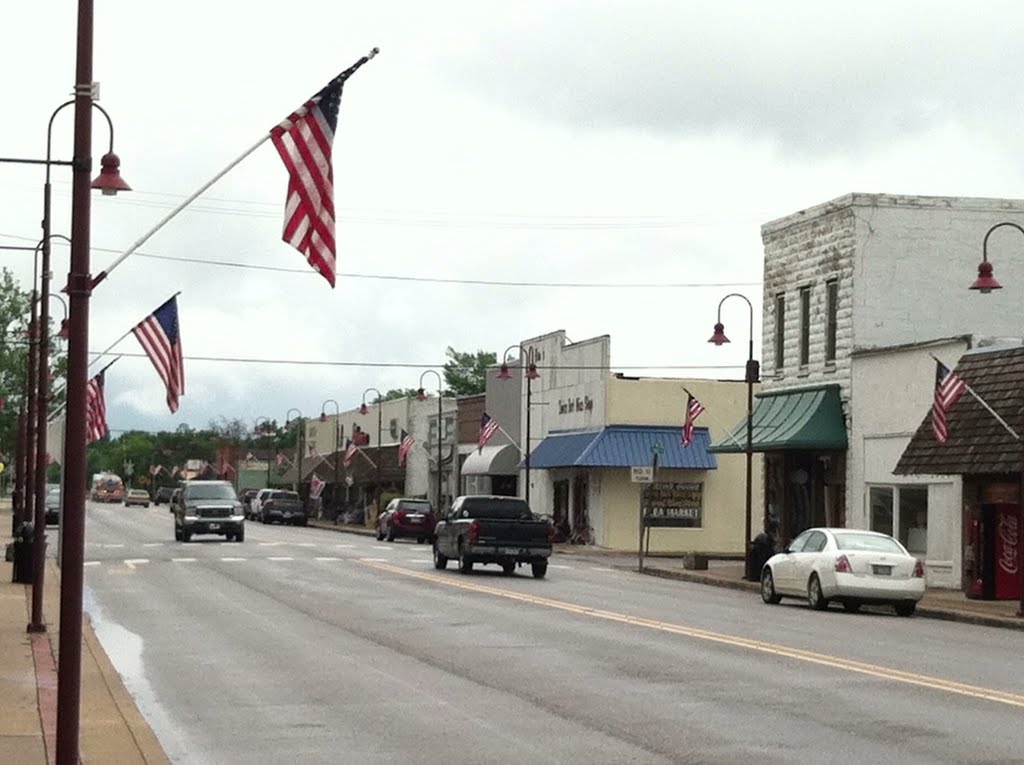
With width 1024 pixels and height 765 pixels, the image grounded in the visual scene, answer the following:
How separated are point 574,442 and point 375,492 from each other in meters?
35.3

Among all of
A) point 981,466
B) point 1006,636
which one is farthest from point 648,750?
point 981,466

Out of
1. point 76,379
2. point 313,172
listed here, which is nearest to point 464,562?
point 313,172

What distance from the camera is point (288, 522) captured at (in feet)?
316

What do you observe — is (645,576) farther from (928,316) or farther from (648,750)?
(648,750)

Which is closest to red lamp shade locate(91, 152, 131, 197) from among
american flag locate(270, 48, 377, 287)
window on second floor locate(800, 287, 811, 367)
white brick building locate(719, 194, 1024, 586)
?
american flag locate(270, 48, 377, 287)

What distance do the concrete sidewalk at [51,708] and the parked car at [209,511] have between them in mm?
36501

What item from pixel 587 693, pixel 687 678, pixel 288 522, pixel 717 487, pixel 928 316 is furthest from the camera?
pixel 288 522

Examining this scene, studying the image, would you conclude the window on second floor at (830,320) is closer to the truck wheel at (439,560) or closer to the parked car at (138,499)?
the truck wheel at (439,560)

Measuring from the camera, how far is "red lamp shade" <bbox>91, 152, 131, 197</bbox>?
14.3 meters

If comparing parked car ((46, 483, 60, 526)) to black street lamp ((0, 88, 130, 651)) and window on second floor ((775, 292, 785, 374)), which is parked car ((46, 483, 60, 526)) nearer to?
window on second floor ((775, 292, 785, 374))

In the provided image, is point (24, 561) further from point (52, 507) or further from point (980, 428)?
point (52, 507)

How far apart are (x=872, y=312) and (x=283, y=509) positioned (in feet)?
182

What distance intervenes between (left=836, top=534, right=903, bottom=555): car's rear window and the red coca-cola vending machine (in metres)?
4.37

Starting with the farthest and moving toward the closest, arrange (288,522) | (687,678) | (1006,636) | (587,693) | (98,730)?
(288,522) → (1006,636) → (687,678) → (587,693) → (98,730)
